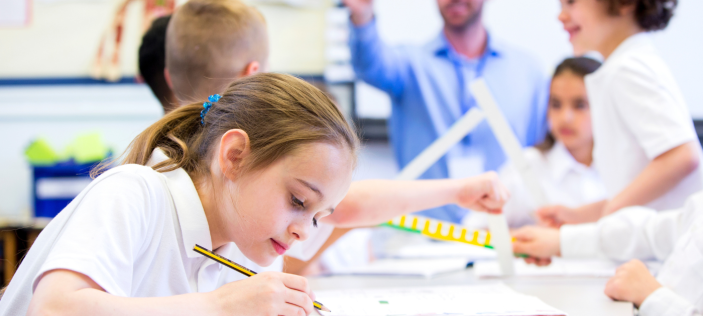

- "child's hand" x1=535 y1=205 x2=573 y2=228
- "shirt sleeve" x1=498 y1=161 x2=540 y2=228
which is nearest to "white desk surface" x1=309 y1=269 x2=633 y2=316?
"child's hand" x1=535 y1=205 x2=573 y2=228

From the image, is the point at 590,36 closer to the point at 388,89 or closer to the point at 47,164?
the point at 388,89

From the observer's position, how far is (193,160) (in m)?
0.59

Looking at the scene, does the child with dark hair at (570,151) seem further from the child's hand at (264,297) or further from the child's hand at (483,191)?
the child's hand at (264,297)

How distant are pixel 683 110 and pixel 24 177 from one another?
2.50 metres

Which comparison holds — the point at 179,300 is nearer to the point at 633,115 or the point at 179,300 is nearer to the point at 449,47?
the point at 633,115

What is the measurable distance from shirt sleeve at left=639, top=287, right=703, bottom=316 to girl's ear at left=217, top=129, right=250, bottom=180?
0.51 m

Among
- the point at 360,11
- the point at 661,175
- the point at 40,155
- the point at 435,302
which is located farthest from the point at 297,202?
the point at 40,155

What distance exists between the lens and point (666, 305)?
62 centimetres

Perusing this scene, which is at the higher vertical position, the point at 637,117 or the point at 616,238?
the point at 637,117

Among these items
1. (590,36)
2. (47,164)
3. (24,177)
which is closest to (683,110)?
(590,36)

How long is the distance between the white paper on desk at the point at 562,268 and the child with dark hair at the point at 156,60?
71cm

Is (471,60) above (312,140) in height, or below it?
above

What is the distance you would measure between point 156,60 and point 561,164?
128 centimetres

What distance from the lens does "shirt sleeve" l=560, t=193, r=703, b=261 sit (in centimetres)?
85
